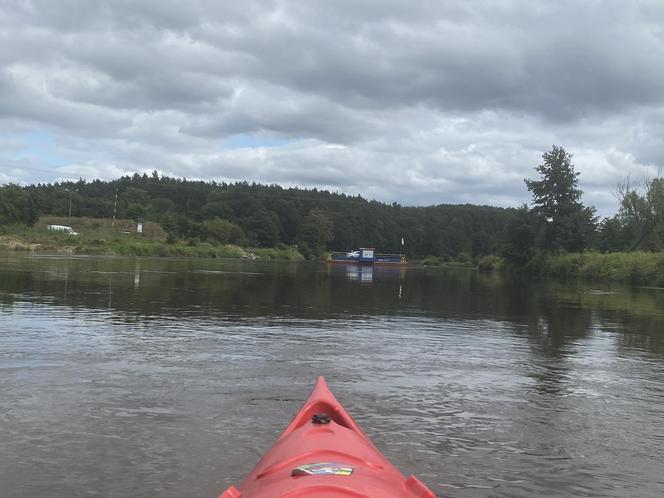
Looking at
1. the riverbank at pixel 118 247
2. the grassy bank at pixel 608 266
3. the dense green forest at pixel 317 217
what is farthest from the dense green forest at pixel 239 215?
the grassy bank at pixel 608 266

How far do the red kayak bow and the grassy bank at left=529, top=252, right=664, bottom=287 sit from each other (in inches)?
2446

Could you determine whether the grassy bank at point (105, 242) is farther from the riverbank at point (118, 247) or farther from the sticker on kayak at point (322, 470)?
the sticker on kayak at point (322, 470)

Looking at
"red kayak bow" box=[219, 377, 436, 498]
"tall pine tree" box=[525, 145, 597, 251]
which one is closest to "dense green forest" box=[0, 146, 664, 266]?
"tall pine tree" box=[525, 145, 597, 251]

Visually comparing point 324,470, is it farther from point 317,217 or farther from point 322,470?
point 317,217

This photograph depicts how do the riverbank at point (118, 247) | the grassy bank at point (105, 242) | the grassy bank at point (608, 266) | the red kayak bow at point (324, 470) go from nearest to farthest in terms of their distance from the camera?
1. the red kayak bow at point (324, 470)
2. the grassy bank at point (608, 266)
3. the riverbank at point (118, 247)
4. the grassy bank at point (105, 242)

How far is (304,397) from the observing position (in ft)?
31.3

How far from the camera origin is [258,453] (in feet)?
22.9

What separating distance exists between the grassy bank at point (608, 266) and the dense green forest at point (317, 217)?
4.23 metres

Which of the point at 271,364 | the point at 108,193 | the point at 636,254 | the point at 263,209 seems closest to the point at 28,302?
the point at 271,364

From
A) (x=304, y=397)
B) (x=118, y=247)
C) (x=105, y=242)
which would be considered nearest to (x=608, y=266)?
(x=118, y=247)

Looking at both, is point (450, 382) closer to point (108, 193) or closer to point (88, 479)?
point (88, 479)

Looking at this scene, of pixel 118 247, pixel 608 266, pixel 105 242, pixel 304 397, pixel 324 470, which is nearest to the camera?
pixel 324 470

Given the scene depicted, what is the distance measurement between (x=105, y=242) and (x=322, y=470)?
92429mm

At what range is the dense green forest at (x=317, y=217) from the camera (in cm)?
8962
